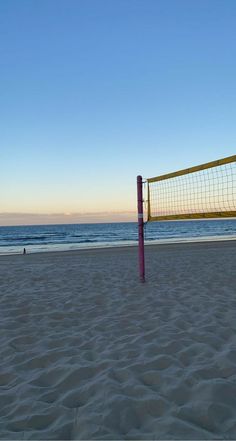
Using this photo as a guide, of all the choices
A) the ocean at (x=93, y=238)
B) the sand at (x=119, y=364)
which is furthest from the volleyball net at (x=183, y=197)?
the ocean at (x=93, y=238)

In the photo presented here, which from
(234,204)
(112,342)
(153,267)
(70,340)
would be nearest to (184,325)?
(112,342)

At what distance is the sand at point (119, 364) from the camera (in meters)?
1.98

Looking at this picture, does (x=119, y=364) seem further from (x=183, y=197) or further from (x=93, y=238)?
(x=93, y=238)

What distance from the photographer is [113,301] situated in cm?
495

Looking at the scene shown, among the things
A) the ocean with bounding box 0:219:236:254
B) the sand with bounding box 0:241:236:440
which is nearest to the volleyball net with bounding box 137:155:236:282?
the sand with bounding box 0:241:236:440

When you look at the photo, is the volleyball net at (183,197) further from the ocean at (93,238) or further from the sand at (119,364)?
the ocean at (93,238)

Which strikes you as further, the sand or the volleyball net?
the volleyball net

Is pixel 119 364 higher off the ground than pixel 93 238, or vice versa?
pixel 119 364

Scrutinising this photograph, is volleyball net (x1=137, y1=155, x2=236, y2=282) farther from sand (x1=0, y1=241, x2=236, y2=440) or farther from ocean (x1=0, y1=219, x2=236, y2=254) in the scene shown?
ocean (x1=0, y1=219, x2=236, y2=254)

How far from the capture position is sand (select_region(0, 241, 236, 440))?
1977 millimetres

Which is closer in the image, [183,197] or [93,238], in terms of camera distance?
[183,197]

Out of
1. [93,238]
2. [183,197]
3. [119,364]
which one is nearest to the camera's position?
[119,364]

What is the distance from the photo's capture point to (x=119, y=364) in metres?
2.77

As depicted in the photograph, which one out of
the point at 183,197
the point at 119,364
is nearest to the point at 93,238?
the point at 183,197
